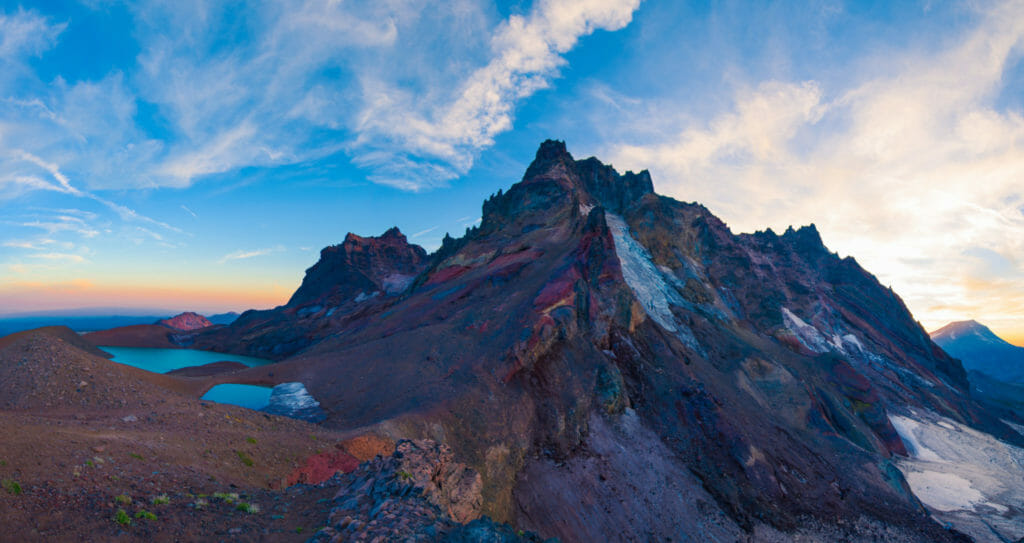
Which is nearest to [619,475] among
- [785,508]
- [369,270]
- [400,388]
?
[785,508]

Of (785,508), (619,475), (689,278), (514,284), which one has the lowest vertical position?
(785,508)

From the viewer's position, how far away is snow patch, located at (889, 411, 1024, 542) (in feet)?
100

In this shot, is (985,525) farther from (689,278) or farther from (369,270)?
(369,270)

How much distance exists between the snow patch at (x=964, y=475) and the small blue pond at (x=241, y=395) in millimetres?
51875

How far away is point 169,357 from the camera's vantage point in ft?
211

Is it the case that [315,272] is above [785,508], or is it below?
above

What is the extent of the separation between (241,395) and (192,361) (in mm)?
53204

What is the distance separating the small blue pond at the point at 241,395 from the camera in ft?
74.4

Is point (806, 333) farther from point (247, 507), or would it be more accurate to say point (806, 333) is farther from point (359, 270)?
point (359, 270)

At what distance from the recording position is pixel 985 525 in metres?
29.9

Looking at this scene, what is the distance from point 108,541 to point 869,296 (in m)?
114

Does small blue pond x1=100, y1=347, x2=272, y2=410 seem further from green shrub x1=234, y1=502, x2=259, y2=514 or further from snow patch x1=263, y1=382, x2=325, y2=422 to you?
green shrub x1=234, y1=502, x2=259, y2=514

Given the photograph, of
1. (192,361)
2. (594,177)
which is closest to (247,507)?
(594,177)

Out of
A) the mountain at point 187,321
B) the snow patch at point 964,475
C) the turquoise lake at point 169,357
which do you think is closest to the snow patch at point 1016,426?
the snow patch at point 964,475
